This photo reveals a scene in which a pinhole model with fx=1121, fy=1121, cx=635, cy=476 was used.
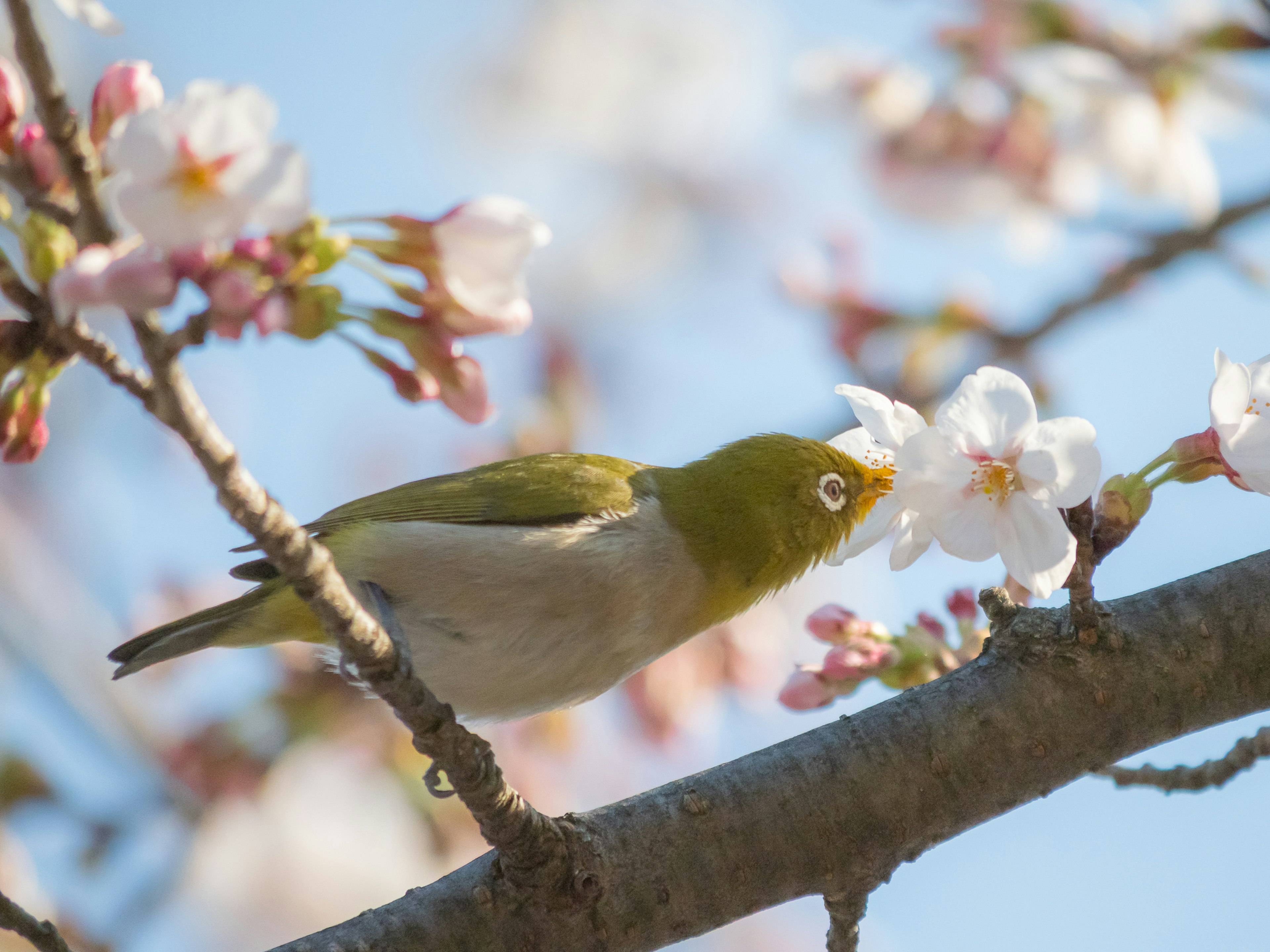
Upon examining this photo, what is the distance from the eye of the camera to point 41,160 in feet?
5.27

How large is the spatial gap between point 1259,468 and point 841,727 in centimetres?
101

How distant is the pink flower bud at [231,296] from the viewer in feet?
5.02

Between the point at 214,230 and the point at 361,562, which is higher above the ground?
the point at 361,562

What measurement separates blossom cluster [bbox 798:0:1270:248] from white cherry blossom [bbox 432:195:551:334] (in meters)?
2.49

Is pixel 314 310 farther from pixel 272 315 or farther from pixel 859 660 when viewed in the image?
pixel 859 660

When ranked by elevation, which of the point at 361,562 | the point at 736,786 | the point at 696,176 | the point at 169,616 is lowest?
the point at 736,786

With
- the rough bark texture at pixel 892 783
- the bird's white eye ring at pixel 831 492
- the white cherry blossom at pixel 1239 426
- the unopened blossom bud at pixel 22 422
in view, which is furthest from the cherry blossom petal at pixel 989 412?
the unopened blossom bud at pixel 22 422

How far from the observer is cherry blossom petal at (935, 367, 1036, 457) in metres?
2.15

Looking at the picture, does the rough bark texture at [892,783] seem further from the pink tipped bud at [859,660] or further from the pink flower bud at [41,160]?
the pink flower bud at [41,160]

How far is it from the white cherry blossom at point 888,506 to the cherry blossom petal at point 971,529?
5 cm

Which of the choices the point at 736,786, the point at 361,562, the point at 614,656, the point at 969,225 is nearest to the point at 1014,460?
the point at 736,786

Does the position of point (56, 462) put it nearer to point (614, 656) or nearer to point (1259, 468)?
point (614, 656)

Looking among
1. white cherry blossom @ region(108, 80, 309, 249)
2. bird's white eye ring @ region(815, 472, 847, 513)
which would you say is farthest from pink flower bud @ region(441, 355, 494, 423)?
bird's white eye ring @ region(815, 472, 847, 513)

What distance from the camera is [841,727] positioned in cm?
252
